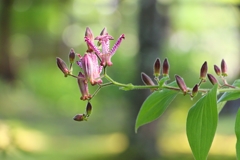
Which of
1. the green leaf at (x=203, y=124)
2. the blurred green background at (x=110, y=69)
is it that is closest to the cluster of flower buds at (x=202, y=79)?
the green leaf at (x=203, y=124)

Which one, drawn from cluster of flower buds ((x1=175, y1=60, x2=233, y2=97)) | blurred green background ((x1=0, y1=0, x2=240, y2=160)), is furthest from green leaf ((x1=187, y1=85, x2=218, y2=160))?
blurred green background ((x1=0, y1=0, x2=240, y2=160))

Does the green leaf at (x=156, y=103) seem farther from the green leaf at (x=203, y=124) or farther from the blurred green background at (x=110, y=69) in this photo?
the blurred green background at (x=110, y=69)

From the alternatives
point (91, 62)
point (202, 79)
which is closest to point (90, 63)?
point (91, 62)

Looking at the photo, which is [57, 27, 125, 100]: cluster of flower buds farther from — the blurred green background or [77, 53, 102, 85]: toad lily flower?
the blurred green background

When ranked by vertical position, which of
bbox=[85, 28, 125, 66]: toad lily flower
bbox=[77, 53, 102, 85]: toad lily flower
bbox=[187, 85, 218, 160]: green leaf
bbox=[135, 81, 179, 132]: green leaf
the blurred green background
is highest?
the blurred green background

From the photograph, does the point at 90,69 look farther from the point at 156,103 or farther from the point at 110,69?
the point at 110,69
